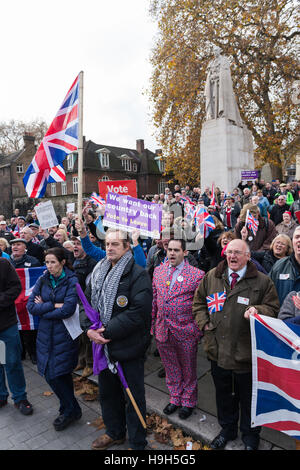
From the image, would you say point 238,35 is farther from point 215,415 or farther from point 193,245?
point 215,415

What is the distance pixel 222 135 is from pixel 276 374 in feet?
43.8

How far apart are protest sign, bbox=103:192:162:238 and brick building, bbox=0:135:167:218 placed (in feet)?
109

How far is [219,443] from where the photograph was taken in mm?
3113

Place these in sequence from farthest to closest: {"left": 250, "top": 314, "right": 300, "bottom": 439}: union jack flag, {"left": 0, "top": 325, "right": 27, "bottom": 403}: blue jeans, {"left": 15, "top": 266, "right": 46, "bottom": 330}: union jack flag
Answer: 1. {"left": 15, "top": 266, "right": 46, "bottom": 330}: union jack flag
2. {"left": 0, "top": 325, "right": 27, "bottom": 403}: blue jeans
3. {"left": 250, "top": 314, "right": 300, "bottom": 439}: union jack flag

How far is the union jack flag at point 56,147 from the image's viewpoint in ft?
16.8

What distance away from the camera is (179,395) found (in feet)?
12.3

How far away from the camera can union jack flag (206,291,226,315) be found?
123 inches

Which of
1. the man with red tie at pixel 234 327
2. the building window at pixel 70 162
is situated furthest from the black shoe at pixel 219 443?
the building window at pixel 70 162

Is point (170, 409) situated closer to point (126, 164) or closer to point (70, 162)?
point (70, 162)

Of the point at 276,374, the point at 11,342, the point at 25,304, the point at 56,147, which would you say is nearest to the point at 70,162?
the point at 56,147

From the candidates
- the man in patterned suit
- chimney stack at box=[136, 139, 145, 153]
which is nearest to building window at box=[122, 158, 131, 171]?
chimney stack at box=[136, 139, 145, 153]

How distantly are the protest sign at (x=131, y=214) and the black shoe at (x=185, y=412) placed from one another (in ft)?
7.27

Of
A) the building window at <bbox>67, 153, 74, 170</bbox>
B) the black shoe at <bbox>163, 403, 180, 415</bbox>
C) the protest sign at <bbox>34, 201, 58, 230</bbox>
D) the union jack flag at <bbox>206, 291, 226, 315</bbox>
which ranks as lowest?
the black shoe at <bbox>163, 403, 180, 415</bbox>

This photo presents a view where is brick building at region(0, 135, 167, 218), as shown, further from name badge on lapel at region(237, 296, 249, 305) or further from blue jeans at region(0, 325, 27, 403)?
name badge on lapel at region(237, 296, 249, 305)
